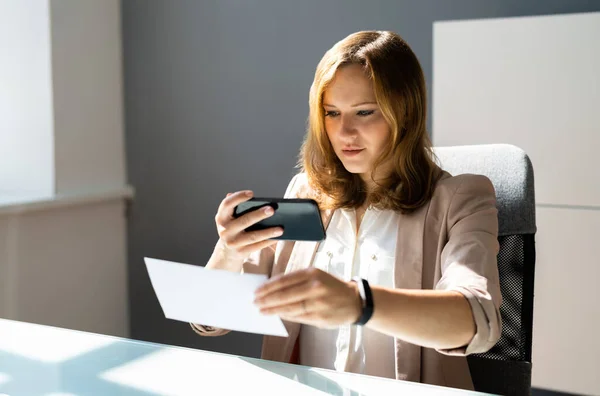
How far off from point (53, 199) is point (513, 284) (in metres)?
2.19

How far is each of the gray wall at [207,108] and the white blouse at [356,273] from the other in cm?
152

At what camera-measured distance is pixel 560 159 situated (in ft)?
8.13

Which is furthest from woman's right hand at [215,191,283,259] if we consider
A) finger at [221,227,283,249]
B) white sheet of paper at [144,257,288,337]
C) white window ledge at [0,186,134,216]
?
white window ledge at [0,186,134,216]

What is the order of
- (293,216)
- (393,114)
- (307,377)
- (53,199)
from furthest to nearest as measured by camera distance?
(53,199) → (393,114) → (293,216) → (307,377)

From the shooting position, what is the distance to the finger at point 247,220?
54.6 inches

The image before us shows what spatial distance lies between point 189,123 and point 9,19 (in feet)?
3.05

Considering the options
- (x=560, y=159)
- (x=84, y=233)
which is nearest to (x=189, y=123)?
(x=84, y=233)

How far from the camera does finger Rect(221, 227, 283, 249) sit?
4.66 feet

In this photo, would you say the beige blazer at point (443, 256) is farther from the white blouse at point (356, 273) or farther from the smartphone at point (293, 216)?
the smartphone at point (293, 216)

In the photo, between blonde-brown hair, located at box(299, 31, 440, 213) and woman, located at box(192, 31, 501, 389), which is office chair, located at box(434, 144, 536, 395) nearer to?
woman, located at box(192, 31, 501, 389)

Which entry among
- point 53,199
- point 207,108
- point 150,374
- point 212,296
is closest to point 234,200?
point 212,296

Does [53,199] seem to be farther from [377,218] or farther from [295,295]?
[295,295]

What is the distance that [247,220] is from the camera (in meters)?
1.42

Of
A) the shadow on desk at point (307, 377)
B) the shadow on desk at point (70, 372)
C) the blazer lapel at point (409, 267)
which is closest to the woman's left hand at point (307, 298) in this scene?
Answer: the shadow on desk at point (307, 377)
